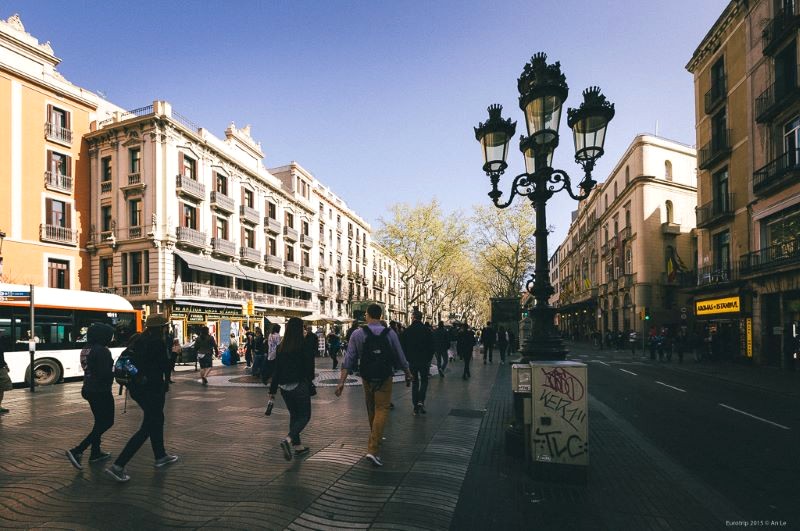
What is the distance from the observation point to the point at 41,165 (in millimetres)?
26984

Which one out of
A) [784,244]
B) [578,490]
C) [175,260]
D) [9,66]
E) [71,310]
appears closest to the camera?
[578,490]

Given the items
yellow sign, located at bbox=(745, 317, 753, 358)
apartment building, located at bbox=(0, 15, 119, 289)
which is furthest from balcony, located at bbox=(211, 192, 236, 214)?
yellow sign, located at bbox=(745, 317, 753, 358)

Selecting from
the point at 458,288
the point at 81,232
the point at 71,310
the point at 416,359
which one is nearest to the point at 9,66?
the point at 81,232

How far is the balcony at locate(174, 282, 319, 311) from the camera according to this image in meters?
29.4

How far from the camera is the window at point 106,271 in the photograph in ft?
96.5

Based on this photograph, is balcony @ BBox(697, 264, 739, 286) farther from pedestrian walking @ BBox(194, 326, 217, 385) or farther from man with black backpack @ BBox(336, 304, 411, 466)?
man with black backpack @ BBox(336, 304, 411, 466)

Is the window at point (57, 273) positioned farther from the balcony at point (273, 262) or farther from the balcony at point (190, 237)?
the balcony at point (273, 262)

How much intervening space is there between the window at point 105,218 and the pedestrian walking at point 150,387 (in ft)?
94.9

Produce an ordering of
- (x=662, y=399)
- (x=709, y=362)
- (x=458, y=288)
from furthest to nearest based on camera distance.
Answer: (x=458, y=288), (x=709, y=362), (x=662, y=399)

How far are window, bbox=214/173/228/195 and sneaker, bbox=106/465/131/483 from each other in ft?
102

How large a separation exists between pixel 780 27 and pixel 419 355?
20.8 m

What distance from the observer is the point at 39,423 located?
806cm

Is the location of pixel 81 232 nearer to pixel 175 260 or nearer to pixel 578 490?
pixel 175 260

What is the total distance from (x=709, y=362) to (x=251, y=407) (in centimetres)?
2229
